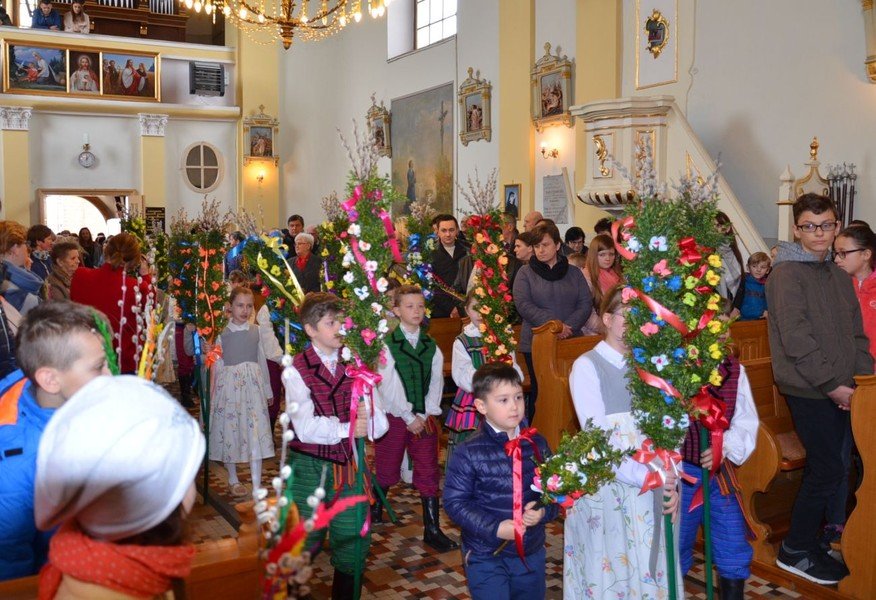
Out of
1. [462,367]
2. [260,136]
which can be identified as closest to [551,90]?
[462,367]

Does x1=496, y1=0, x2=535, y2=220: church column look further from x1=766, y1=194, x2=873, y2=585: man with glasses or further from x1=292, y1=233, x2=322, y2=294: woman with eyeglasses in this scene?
x1=766, y1=194, x2=873, y2=585: man with glasses

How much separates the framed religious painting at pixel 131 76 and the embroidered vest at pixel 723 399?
1769cm

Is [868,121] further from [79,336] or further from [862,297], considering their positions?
[79,336]

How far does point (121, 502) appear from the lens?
1420mm

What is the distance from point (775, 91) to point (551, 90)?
394 cm

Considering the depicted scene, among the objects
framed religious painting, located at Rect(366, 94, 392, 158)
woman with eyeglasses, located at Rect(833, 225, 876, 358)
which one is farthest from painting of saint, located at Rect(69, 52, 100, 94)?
woman with eyeglasses, located at Rect(833, 225, 876, 358)

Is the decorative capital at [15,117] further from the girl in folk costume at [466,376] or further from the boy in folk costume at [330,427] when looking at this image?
the boy in folk costume at [330,427]

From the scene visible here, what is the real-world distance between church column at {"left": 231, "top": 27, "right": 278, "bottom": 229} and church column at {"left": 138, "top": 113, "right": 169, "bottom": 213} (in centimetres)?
178

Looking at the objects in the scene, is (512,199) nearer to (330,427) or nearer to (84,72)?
(330,427)

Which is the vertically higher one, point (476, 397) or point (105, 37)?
point (105, 37)

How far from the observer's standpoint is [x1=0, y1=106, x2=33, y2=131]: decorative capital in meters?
17.2

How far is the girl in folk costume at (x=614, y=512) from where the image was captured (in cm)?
319

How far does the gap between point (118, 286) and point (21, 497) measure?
159 inches

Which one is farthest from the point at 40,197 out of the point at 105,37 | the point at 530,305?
the point at 530,305
